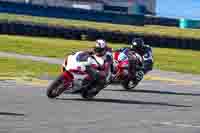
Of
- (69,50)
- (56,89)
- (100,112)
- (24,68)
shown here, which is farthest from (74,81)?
(69,50)

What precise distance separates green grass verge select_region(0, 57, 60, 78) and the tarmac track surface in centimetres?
272

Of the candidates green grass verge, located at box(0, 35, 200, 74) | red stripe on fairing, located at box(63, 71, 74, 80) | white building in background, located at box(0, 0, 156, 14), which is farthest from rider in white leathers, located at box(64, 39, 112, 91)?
white building in background, located at box(0, 0, 156, 14)

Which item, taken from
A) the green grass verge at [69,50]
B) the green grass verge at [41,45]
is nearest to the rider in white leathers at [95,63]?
the green grass verge at [69,50]

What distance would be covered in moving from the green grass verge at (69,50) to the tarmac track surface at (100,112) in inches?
494

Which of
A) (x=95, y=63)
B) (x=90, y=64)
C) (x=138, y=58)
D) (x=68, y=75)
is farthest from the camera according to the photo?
(x=138, y=58)

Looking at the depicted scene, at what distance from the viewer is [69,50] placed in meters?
38.7

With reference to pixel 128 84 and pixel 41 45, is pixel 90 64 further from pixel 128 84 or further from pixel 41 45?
pixel 41 45

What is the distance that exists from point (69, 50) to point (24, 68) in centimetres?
1188

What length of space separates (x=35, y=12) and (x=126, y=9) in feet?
108

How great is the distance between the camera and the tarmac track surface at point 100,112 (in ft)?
40.7

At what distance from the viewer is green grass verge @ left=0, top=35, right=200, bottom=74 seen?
34406 millimetres

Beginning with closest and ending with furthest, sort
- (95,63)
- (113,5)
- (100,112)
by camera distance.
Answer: (100,112), (95,63), (113,5)

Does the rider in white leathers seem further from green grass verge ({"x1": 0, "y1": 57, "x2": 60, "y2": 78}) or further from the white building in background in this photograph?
the white building in background

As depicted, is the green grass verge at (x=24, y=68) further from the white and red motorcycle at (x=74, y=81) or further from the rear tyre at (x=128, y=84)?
the white and red motorcycle at (x=74, y=81)
